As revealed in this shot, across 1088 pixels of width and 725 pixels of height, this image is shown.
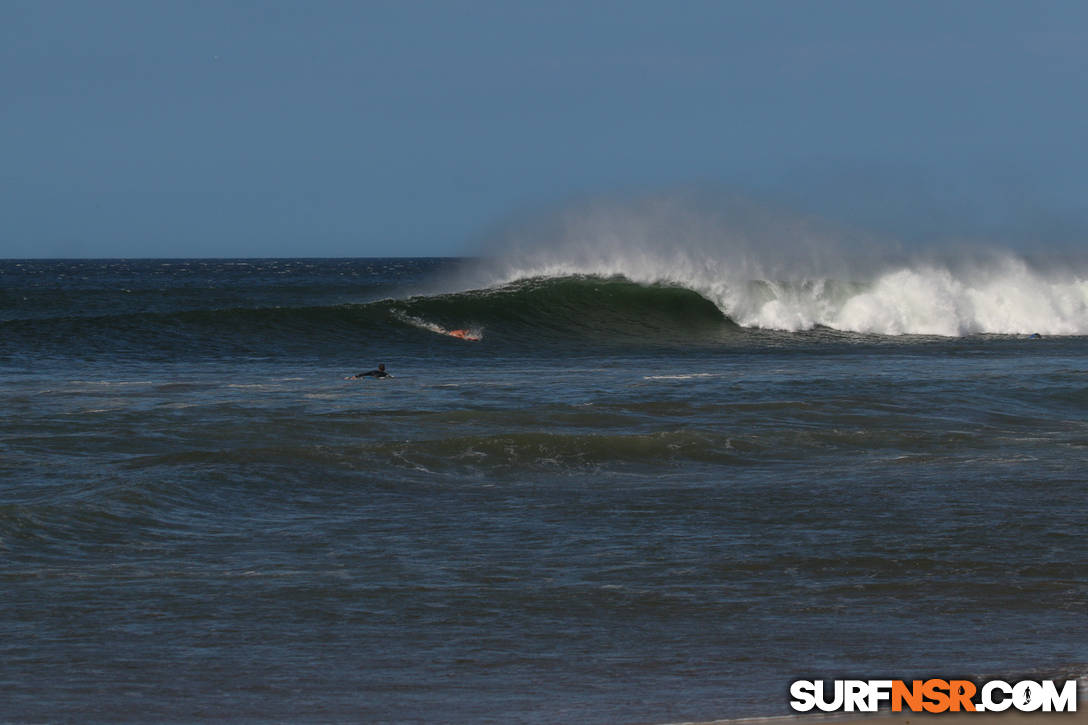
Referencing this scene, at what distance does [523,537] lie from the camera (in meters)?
9.20

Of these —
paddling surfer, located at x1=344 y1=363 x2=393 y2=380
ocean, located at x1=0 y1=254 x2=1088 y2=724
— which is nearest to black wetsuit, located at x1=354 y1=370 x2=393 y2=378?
paddling surfer, located at x1=344 y1=363 x2=393 y2=380

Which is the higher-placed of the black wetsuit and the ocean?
the black wetsuit

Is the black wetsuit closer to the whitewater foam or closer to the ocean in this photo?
the ocean

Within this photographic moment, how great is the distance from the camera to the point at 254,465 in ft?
39.8

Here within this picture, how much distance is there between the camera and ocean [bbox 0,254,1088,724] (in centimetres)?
604

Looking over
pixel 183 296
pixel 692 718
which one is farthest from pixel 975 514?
pixel 183 296

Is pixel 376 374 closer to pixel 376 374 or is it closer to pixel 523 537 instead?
pixel 376 374

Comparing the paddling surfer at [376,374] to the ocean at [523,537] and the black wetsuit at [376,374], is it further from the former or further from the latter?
the ocean at [523,537]

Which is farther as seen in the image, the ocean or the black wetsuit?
the black wetsuit

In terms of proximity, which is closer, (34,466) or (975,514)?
(975,514)

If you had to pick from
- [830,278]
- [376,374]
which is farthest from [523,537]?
[830,278]

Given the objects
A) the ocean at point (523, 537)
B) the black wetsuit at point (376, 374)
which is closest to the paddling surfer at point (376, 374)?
the black wetsuit at point (376, 374)

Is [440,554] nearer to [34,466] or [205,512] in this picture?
[205,512]

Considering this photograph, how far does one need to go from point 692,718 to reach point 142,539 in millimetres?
5127
